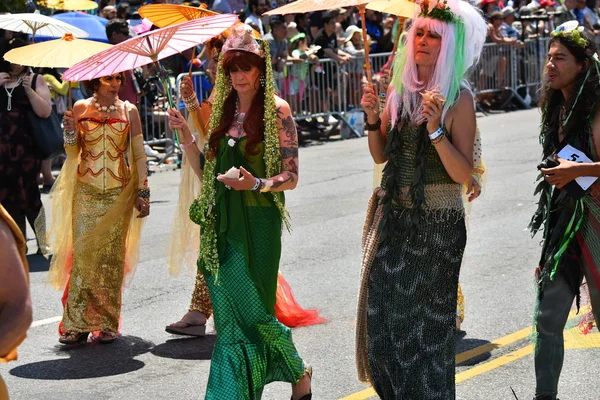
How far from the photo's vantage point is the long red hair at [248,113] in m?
5.51

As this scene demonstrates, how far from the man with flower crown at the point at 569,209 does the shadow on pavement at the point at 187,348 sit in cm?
230

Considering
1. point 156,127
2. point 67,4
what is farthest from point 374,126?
point 156,127

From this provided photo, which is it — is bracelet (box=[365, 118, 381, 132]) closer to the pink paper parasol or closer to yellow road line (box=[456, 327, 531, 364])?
the pink paper parasol

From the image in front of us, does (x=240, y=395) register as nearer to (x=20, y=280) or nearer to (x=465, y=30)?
(x=465, y=30)

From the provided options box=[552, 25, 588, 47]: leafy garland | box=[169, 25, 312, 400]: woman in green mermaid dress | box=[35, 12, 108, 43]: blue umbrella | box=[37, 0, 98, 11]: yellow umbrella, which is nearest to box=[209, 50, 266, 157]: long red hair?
box=[169, 25, 312, 400]: woman in green mermaid dress

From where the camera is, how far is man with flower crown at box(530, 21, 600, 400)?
5.28 metres

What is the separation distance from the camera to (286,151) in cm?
552

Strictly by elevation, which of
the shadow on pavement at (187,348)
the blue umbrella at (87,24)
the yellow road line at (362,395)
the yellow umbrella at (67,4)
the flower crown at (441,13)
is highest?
the flower crown at (441,13)

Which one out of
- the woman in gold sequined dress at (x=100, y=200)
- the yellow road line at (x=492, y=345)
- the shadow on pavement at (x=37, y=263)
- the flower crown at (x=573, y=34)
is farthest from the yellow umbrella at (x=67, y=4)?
the flower crown at (x=573, y=34)

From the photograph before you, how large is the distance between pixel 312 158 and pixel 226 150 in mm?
10164

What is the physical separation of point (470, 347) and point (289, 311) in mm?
1221

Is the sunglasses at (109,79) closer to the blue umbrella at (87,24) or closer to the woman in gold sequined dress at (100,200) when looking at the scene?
the woman in gold sequined dress at (100,200)

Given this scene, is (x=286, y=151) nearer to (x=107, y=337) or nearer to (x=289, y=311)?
(x=289, y=311)

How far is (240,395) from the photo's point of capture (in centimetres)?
523
